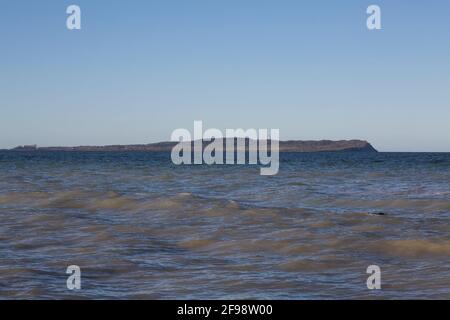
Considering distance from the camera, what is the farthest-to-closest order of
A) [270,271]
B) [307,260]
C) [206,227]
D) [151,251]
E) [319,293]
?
[206,227], [151,251], [307,260], [270,271], [319,293]

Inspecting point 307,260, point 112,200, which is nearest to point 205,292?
point 307,260

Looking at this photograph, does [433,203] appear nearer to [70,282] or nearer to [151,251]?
[151,251]

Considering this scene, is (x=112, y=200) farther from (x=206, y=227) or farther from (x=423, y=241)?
(x=423, y=241)

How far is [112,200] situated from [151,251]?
36.7 ft

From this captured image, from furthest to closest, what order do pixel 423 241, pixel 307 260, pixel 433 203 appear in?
pixel 433 203, pixel 423 241, pixel 307 260

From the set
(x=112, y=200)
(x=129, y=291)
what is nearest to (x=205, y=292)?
(x=129, y=291)

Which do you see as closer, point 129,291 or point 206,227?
point 129,291

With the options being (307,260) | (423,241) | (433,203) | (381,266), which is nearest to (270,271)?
(307,260)

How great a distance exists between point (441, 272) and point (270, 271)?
2.77 meters

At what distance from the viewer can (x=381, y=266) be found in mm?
11055
